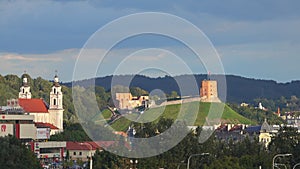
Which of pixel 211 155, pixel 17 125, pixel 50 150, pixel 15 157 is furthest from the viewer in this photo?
pixel 50 150

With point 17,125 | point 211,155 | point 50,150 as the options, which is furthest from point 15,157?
point 50,150

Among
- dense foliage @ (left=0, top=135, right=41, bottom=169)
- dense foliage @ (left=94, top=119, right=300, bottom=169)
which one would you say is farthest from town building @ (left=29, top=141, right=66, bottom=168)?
dense foliage @ (left=0, top=135, right=41, bottom=169)

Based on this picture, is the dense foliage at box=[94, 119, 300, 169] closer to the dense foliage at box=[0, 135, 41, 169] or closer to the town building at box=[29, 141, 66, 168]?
the dense foliage at box=[0, 135, 41, 169]

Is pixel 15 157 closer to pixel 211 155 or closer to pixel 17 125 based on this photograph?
pixel 211 155

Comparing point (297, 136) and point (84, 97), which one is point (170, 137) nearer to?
point (297, 136)

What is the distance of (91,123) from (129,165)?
77.4 m

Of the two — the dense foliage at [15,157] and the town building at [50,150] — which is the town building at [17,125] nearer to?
the town building at [50,150]

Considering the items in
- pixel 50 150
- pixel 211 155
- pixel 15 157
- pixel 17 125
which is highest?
pixel 17 125

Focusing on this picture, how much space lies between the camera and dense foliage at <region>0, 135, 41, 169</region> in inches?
3605

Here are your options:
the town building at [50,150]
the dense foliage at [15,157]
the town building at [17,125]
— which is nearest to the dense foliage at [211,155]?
the dense foliage at [15,157]

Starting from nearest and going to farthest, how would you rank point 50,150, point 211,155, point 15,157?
point 15,157
point 211,155
point 50,150

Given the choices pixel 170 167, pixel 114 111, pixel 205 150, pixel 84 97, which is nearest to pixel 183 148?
pixel 205 150

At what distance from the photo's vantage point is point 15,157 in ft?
307

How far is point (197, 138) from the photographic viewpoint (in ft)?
372
